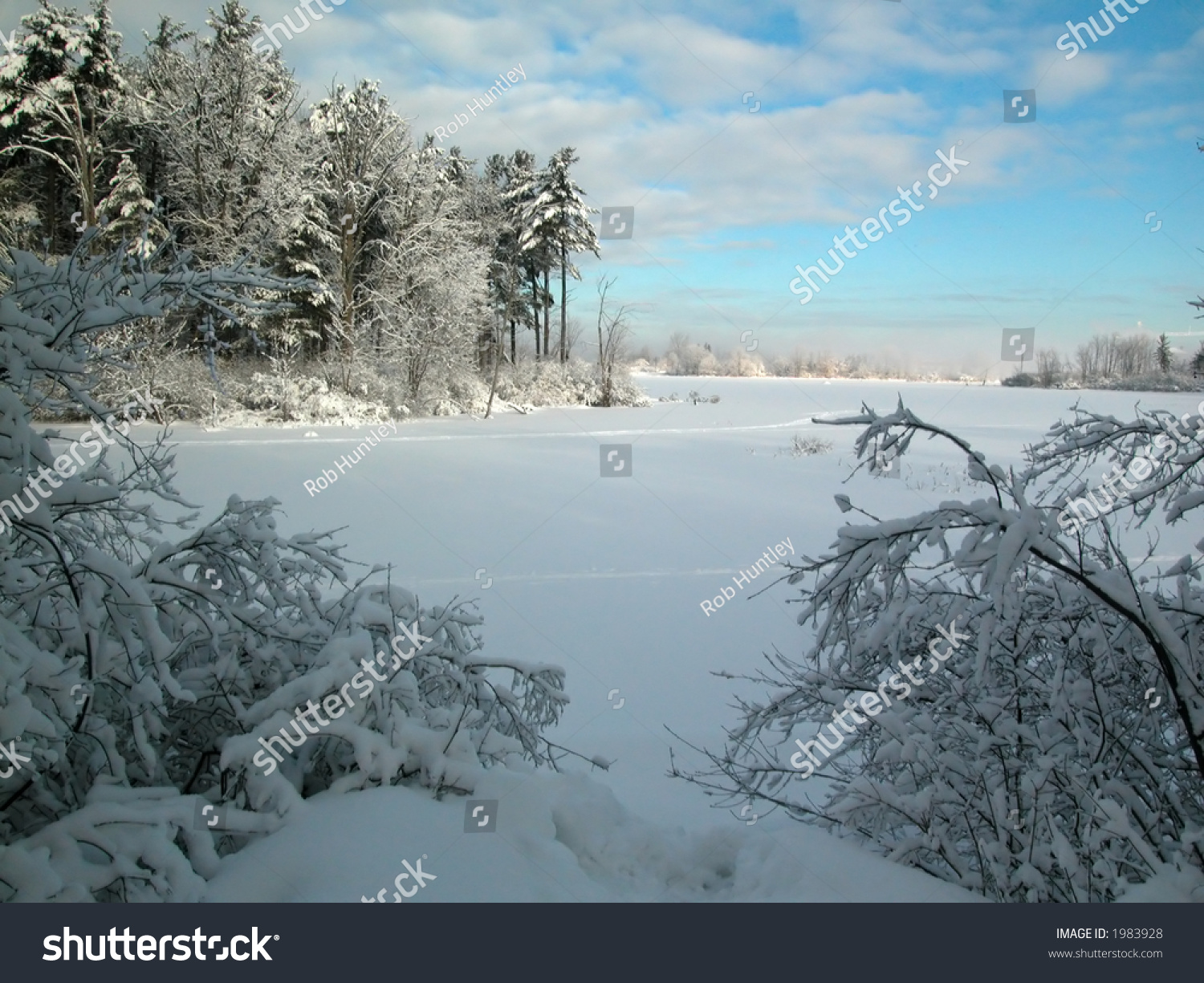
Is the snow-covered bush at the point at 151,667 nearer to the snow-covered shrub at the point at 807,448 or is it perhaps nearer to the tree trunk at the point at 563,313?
the snow-covered shrub at the point at 807,448

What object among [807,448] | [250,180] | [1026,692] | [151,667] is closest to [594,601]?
[1026,692]

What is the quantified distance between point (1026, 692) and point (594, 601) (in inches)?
240

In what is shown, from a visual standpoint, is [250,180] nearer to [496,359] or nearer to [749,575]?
[496,359]

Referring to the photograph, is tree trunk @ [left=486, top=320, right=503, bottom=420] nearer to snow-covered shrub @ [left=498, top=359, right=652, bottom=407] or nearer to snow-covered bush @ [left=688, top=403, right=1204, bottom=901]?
snow-covered shrub @ [left=498, top=359, right=652, bottom=407]

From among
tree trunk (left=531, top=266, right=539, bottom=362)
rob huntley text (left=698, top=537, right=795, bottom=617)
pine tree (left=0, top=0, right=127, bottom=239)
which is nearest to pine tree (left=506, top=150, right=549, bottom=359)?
tree trunk (left=531, top=266, right=539, bottom=362)

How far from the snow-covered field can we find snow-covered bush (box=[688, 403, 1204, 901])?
352 millimetres

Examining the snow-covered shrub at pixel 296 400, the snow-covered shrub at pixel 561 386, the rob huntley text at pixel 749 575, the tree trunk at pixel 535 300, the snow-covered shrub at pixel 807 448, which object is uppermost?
the tree trunk at pixel 535 300

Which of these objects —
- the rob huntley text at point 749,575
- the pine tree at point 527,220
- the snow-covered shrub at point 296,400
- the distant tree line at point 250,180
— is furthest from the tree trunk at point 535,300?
the rob huntley text at point 749,575

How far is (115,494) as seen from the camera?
7.14 feet

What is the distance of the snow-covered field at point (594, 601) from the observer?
96.2 inches

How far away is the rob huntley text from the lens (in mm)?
8258

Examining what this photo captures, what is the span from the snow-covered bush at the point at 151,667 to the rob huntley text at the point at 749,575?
4.87m

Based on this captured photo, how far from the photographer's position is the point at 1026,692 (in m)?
2.79
